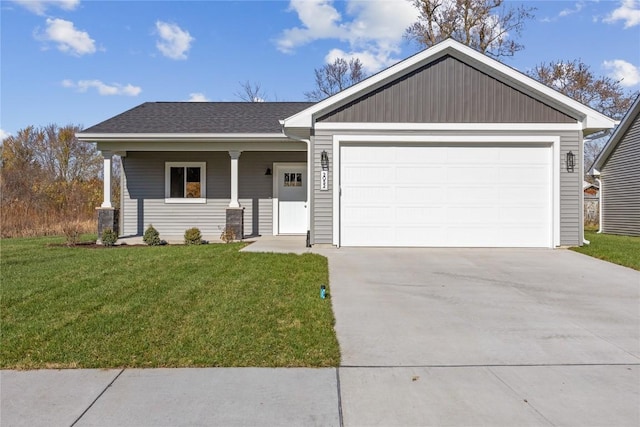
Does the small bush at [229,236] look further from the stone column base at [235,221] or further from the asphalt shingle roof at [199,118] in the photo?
the asphalt shingle roof at [199,118]

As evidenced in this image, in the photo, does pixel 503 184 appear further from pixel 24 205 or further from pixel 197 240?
pixel 24 205

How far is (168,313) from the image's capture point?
4.64 meters

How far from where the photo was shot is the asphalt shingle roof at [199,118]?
38.1 ft

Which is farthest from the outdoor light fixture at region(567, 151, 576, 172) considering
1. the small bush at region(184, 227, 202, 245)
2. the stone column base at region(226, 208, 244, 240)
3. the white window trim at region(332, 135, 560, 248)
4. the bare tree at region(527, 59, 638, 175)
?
the bare tree at region(527, 59, 638, 175)

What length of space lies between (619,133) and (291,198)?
12623 mm

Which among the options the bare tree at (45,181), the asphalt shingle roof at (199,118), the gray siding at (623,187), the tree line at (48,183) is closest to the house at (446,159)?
the asphalt shingle roof at (199,118)

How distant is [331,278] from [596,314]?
11.5 ft

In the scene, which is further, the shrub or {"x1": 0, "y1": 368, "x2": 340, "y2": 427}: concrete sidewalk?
the shrub

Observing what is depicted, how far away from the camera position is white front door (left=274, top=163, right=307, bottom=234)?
12.8 meters

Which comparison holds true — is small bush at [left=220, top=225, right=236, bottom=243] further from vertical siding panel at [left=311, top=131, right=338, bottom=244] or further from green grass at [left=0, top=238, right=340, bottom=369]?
green grass at [left=0, top=238, right=340, bottom=369]

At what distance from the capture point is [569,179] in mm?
9414

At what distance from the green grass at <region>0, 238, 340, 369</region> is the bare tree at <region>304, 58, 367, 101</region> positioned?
75.7ft

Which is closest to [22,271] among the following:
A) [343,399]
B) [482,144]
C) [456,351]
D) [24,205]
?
[343,399]

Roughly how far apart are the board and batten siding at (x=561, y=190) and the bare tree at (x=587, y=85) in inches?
626
